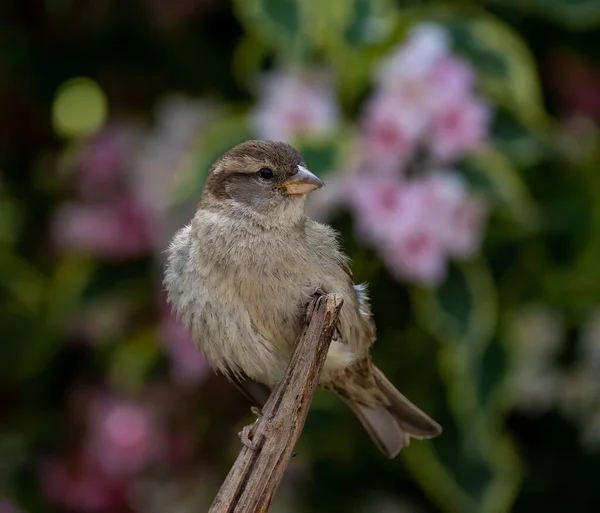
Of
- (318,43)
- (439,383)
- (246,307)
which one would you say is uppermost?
(318,43)

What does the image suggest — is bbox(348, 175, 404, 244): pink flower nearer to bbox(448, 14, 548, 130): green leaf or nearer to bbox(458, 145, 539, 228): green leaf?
bbox(458, 145, 539, 228): green leaf

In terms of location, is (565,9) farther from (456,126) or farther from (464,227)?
(464,227)

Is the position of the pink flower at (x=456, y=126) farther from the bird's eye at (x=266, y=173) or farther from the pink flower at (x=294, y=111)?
the bird's eye at (x=266, y=173)

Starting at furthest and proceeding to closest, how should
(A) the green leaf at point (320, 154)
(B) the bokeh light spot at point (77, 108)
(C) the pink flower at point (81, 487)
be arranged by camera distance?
(B) the bokeh light spot at point (77, 108) < (C) the pink flower at point (81, 487) < (A) the green leaf at point (320, 154)

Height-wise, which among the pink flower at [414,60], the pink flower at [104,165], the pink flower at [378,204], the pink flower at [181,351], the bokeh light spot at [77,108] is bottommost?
the pink flower at [181,351]


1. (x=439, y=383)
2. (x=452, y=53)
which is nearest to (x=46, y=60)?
(x=452, y=53)

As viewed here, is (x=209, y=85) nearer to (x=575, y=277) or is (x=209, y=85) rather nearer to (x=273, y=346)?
(x=575, y=277)

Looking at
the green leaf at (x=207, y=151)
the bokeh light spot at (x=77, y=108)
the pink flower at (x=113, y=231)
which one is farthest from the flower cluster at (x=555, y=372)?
the bokeh light spot at (x=77, y=108)
